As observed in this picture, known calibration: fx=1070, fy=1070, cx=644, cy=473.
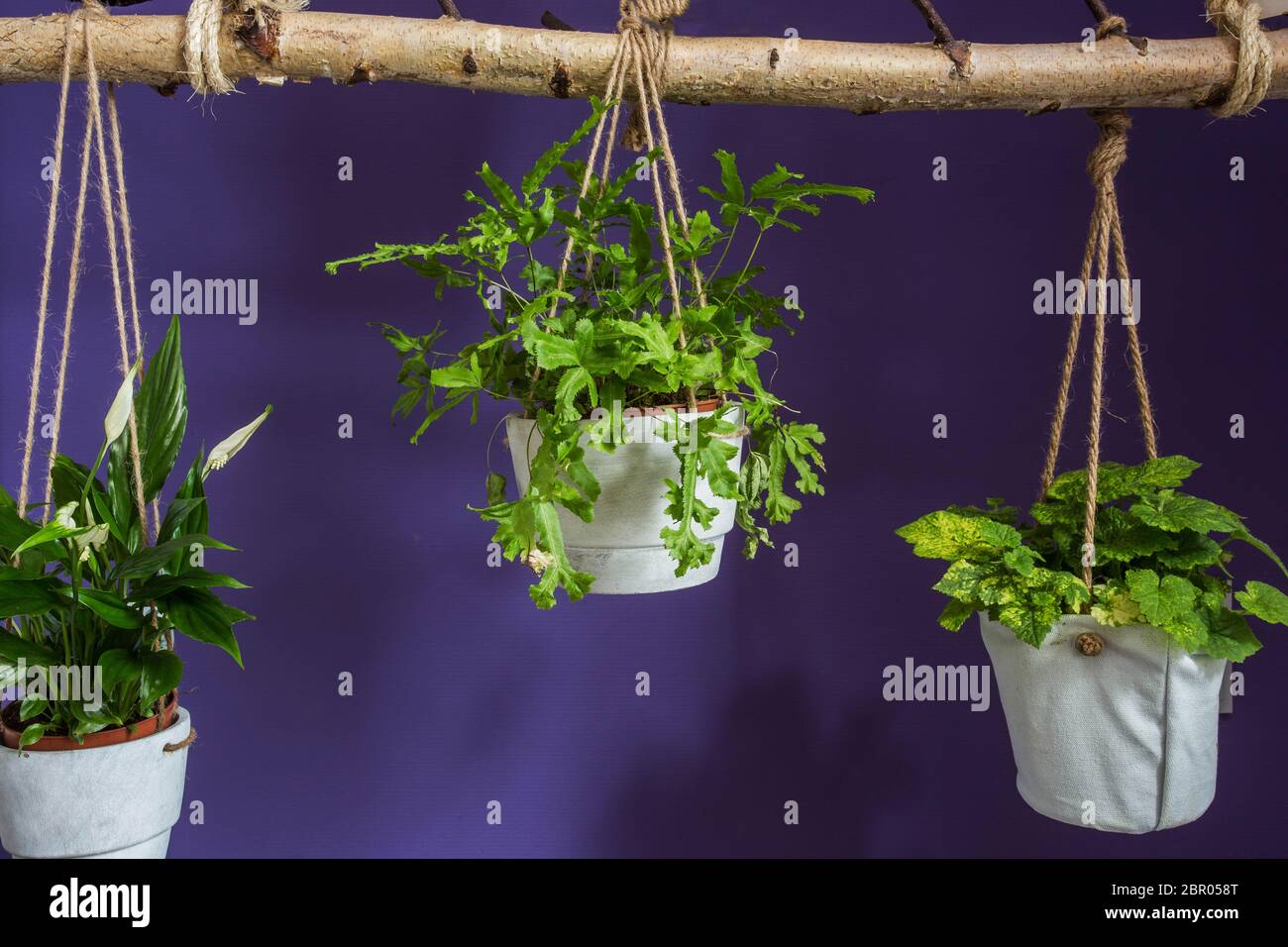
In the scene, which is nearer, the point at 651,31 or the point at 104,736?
the point at 104,736

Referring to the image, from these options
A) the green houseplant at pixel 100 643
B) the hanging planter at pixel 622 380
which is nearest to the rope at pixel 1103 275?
the hanging planter at pixel 622 380

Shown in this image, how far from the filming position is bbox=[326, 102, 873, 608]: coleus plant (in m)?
1.14

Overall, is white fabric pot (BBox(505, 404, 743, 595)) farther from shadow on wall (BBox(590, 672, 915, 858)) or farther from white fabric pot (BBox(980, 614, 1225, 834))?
shadow on wall (BBox(590, 672, 915, 858))

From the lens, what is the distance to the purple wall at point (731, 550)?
1.85m

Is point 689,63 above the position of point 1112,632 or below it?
above

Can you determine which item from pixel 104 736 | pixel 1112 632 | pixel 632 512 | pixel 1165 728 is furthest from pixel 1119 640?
pixel 104 736

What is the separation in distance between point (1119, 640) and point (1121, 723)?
10 cm

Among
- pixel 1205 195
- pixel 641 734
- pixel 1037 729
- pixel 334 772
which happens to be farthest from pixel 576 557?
pixel 1205 195

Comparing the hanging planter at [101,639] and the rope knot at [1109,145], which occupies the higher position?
the rope knot at [1109,145]

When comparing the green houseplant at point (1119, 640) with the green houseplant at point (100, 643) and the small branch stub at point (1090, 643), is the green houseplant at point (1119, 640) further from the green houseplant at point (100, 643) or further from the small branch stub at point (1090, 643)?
the green houseplant at point (100, 643)

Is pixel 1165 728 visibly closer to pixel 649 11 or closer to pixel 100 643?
pixel 649 11

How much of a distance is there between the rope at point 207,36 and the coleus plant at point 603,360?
0.36m

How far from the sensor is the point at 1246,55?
4.54 ft

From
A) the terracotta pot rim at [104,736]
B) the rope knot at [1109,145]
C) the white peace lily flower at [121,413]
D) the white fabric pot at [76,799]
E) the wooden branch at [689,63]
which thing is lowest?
the white fabric pot at [76,799]
